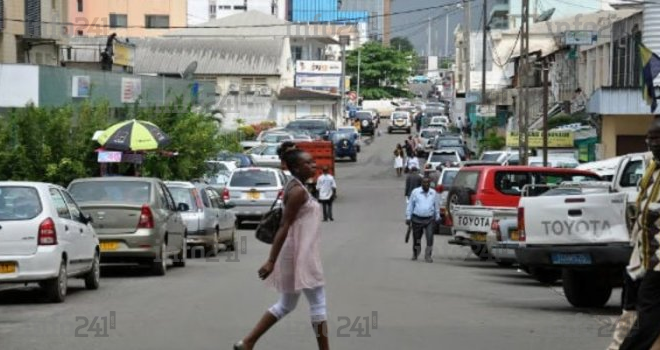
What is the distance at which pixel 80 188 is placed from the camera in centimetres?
2094

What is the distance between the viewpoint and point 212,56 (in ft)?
272

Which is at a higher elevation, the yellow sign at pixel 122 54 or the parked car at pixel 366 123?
the yellow sign at pixel 122 54

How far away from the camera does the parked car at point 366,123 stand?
307ft

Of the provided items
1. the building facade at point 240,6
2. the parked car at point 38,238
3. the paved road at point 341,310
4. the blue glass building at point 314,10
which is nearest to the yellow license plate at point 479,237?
the paved road at point 341,310

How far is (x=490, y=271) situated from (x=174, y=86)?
70.7ft

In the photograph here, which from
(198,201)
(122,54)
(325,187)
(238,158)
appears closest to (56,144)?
(198,201)

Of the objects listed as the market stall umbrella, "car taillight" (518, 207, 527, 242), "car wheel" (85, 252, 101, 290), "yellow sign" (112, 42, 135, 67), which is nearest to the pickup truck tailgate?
"car taillight" (518, 207, 527, 242)

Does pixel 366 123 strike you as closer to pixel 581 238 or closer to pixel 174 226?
pixel 174 226

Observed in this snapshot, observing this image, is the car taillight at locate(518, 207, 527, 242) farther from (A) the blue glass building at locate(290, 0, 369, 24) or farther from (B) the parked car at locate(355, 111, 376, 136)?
(A) the blue glass building at locate(290, 0, 369, 24)

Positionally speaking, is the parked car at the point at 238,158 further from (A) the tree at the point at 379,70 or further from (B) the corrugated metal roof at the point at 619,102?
(A) the tree at the point at 379,70

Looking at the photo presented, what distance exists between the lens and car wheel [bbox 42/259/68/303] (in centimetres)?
1653

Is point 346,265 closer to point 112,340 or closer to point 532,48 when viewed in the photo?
point 112,340

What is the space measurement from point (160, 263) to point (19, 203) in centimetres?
467

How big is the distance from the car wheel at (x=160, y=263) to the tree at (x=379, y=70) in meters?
111
